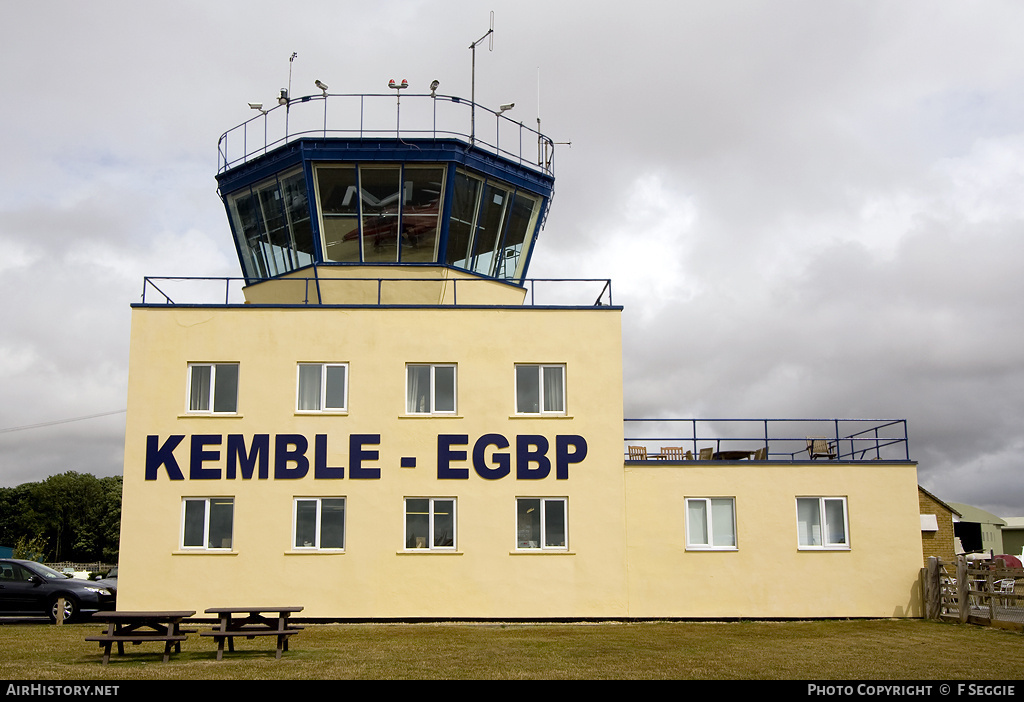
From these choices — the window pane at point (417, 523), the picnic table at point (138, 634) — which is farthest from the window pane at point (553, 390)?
the picnic table at point (138, 634)

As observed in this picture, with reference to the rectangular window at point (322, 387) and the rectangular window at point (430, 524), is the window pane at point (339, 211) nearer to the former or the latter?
the rectangular window at point (322, 387)

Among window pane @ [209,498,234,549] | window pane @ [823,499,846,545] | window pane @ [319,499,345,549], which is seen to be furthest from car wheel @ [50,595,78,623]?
window pane @ [823,499,846,545]

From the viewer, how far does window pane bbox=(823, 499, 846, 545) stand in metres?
20.2

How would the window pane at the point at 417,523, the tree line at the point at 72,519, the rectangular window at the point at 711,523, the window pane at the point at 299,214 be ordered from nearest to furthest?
the window pane at the point at 417,523 < the rectangular window at the point at 711,523 < the window pane at the point at 299,214 < the tree line at the point at 72,519

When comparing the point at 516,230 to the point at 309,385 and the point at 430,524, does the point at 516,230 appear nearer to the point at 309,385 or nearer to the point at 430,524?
the point at 309,385

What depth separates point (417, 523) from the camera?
19.3 m

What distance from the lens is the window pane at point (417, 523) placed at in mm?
19281

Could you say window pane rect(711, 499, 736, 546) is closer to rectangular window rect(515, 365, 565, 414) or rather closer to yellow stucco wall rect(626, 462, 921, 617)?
yellow stucco wall rect(626, 462, 921, 617)

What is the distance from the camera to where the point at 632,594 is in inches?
765

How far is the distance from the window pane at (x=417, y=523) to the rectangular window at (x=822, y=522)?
8.00 metres

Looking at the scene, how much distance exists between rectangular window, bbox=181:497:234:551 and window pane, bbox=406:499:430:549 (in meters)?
3.63

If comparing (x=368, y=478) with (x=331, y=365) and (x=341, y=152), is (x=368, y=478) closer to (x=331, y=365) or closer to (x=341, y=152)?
(x=331, y=365)
